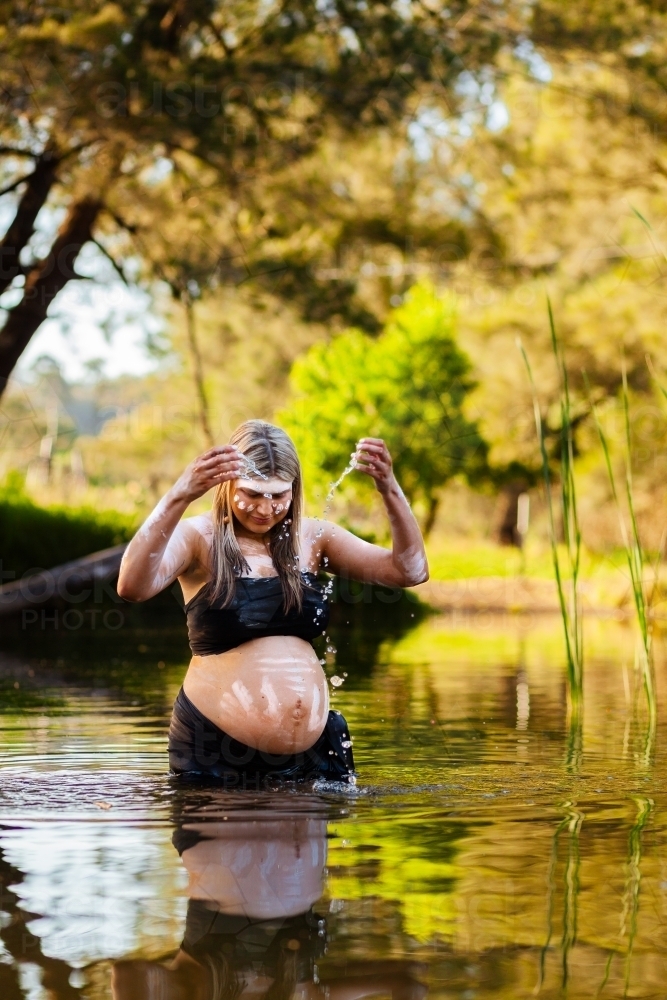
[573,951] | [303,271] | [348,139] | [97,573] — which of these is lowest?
[573,951]

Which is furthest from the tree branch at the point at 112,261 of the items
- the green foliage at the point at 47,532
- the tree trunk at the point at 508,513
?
the tree trunk at the point at 508,513

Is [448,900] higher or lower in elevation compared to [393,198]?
lower

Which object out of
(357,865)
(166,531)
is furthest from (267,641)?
(357,865)

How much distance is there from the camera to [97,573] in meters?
14.1

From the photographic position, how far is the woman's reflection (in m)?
2.51

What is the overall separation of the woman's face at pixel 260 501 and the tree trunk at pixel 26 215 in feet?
31.4

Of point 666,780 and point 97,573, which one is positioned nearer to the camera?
point 666,780

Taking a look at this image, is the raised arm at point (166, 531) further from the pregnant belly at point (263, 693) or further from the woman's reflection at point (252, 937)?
the woman's reflection at point (252, 937)

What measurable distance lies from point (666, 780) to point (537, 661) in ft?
21.0

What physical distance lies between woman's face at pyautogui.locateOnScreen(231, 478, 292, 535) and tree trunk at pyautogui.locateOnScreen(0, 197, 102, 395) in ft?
34.2

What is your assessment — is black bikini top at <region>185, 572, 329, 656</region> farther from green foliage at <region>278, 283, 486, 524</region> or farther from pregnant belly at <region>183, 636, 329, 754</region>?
green foliage at <region>278, 283, 486, 524</region>

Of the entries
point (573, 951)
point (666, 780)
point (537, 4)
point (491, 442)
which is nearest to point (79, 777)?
point (666, 780)

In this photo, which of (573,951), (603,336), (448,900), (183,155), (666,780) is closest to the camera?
(573,951)

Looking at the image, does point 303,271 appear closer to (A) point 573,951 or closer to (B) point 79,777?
(B) point 79,777
